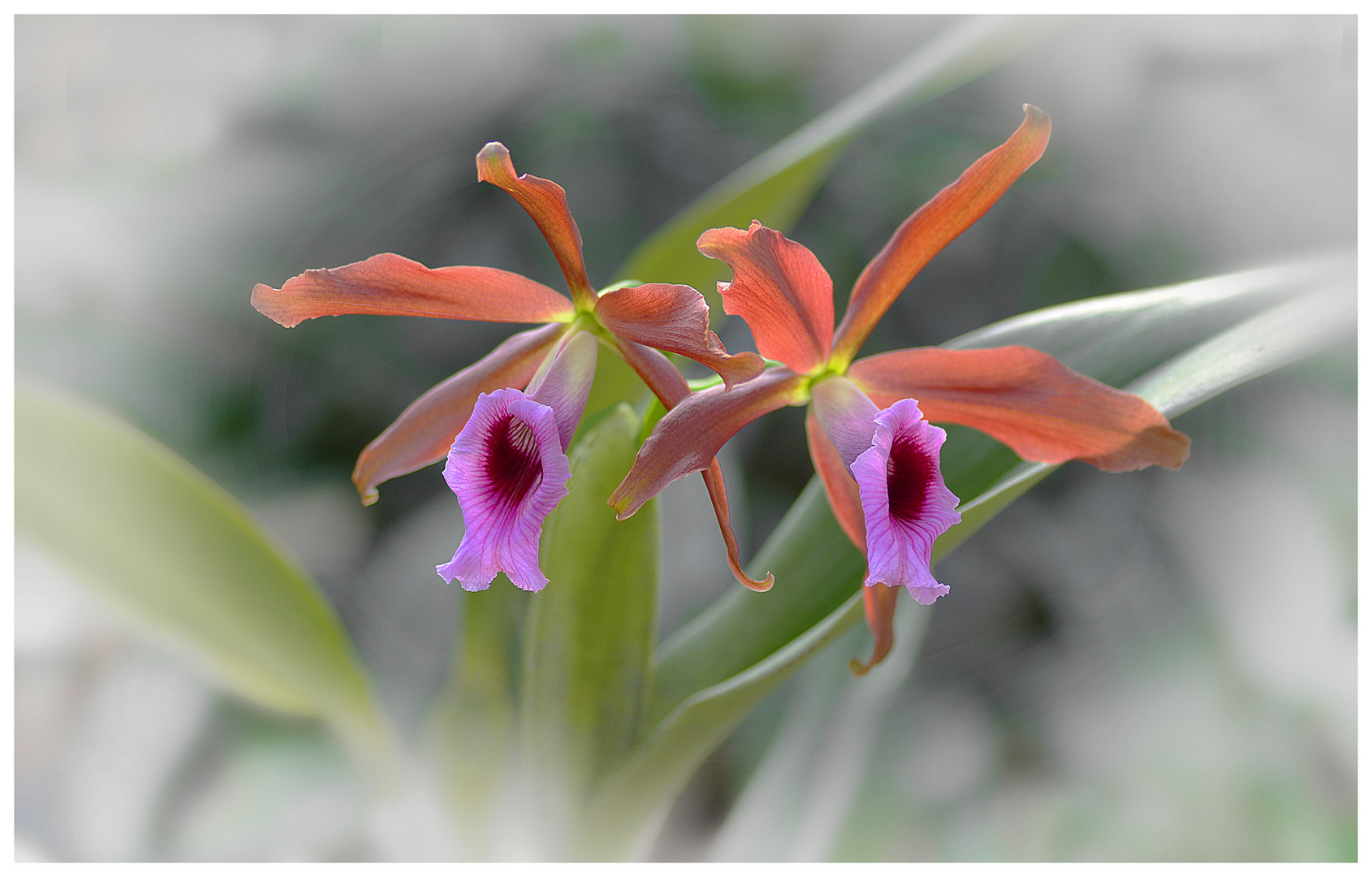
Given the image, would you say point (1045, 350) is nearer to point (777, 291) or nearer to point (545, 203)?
point (777, 291)

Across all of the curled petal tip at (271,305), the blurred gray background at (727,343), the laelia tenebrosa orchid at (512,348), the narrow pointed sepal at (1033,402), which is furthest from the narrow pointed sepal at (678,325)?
the blurred gray background at (727,343)

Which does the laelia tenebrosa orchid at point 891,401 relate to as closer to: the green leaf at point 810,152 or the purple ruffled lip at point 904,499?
the purple ruffled lip at point 904,499

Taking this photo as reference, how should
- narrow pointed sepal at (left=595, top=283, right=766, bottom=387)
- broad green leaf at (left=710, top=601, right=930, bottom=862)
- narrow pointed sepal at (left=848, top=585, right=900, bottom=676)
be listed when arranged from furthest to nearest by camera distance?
broad green leaf at (left=710, top=601, right=930, bottom=862)
narrow pointed sepal at (left=848, top=585, right=900, bottom=676)
narrow pointed sepal at (left=595, top=283, right=766, bottom=387)

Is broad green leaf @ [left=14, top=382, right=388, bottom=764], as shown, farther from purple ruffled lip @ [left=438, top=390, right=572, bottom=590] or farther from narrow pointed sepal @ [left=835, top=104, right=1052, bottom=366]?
narrow pointed sepal @ [left=835, top=104, right=1052, bottom=366]

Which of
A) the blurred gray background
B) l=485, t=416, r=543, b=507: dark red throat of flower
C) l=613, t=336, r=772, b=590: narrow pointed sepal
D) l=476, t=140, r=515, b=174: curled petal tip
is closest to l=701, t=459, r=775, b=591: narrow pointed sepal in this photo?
l=613, t=336, r=772, b=590: narrow pointed sepal

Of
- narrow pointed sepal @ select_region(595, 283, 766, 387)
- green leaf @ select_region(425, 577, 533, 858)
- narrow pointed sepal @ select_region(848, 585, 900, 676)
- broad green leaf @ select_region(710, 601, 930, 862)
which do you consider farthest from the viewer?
broad green leaf @ select_region(710, 601, 930, 862)

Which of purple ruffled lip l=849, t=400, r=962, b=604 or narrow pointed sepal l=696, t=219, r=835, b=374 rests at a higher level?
narrow pointed sepal l=696, t=219, r=835, b=374

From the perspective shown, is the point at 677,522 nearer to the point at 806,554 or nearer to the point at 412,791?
the point at 806,554
